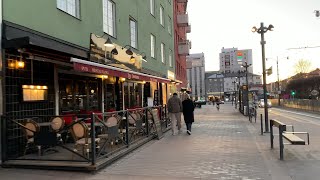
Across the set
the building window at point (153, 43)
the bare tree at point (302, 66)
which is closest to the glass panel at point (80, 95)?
the building window at point (153, 43)

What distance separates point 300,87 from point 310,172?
74630 millimetres

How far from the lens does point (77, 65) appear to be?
9.91m

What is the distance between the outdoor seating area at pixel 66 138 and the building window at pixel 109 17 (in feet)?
22.0

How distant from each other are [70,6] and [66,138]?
5.12 metres

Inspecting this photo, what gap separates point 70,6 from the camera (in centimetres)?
1334

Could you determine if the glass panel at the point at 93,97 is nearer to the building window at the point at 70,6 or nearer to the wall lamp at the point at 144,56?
the building window at the point at 70,6

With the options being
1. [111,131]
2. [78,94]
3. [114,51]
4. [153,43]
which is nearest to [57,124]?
[111,131]

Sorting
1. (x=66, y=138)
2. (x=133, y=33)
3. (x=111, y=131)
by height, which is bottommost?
(x=66, y=138)

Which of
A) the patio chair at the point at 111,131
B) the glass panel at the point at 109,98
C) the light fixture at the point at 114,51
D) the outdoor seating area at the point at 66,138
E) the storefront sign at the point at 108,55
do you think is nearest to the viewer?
the outdoor seating area at the point at 66,138

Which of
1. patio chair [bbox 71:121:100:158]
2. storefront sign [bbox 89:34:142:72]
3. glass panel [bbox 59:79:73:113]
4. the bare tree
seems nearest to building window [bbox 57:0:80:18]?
storefront sign [bbox 89:34:142:72]

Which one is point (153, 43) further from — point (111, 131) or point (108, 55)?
point (111, 131)

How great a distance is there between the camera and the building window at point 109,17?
17.0 m

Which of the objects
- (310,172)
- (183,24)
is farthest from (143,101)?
(183,24)

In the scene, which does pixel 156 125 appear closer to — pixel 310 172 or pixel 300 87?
pixel 310 172
